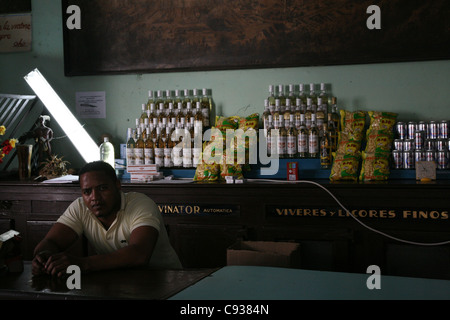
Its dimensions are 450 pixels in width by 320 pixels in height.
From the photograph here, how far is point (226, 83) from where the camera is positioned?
404 centimetres

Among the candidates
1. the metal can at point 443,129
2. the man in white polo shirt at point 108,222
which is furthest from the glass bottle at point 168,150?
the metal can at point 443,129

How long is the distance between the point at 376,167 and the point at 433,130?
511mm

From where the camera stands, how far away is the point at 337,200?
10.6 feet

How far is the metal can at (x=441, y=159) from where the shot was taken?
3.47 metres

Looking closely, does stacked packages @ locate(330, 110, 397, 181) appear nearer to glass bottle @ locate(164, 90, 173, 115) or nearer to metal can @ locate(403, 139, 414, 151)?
metal can @ locate(403, 139, 414, 151)

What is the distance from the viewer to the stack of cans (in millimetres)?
3482

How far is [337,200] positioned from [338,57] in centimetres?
119

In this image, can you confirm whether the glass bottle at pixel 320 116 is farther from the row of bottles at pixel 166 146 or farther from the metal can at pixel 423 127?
the row of bottles at pixel 166 146

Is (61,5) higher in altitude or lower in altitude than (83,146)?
higher

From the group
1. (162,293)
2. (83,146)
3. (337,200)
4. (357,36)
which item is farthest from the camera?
(83,146)
